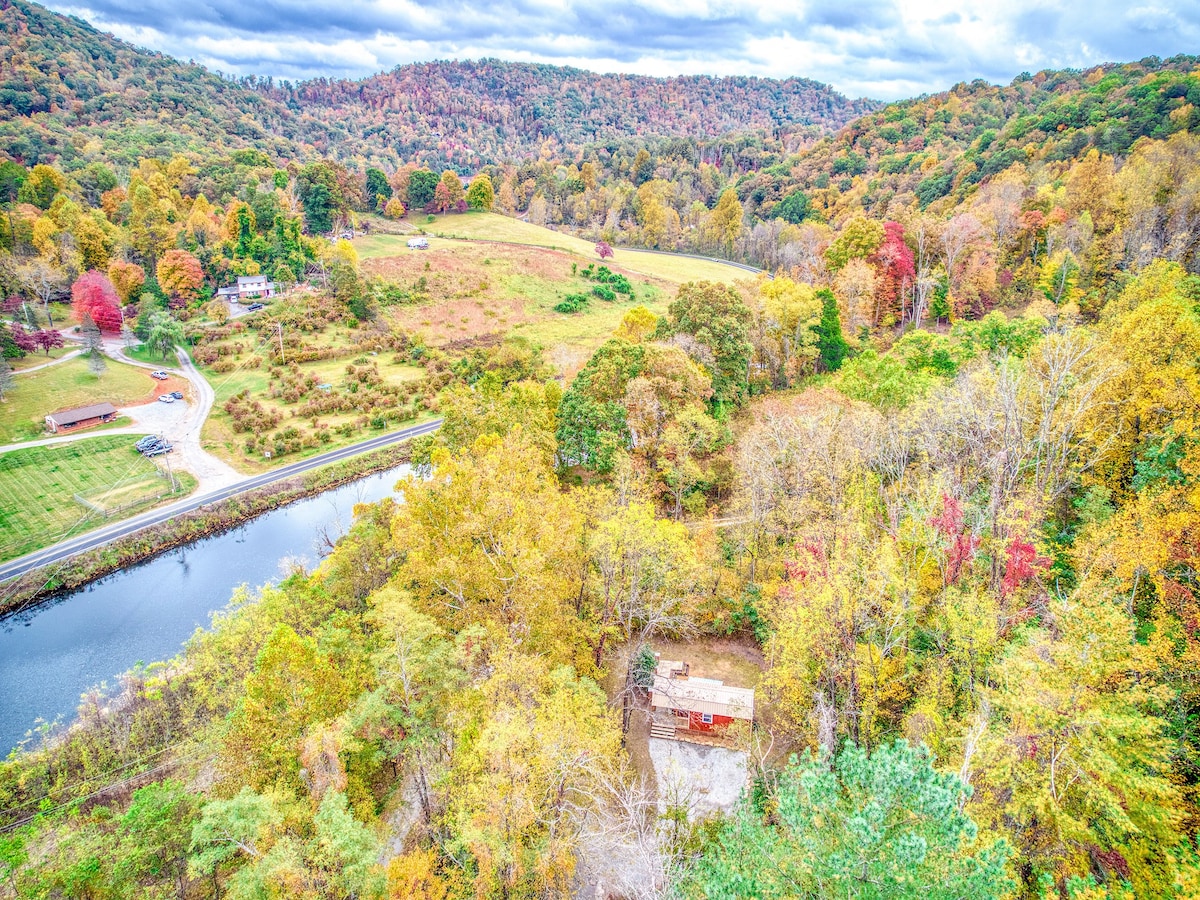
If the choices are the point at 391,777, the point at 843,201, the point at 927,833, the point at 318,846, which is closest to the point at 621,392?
the point at 391,777

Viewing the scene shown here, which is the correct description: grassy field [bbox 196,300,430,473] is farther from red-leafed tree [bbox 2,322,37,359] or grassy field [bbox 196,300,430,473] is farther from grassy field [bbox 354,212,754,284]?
grassy field [bbox 354,212,754,284]

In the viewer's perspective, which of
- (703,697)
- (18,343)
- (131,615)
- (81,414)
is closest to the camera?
(703,697)

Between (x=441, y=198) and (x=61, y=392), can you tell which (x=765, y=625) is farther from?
(x=441, y=198)

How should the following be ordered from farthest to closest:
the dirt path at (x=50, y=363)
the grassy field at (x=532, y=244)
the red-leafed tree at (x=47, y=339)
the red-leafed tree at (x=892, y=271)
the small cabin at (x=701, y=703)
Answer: the grassy field at (x=532, y=244)
the red-leafed tree at (x=47, y=339)
the dirt path at (x=50, y=363)
the red-leafed tree at (x=892, y=271)
the small cabin at (x=701, y=703)

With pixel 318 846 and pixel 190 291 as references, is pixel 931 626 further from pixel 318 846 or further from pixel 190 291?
pixel 190 291

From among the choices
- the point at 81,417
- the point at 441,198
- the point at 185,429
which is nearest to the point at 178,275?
the point at 81,417

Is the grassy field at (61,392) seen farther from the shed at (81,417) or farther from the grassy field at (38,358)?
the grassy field at (38,358)

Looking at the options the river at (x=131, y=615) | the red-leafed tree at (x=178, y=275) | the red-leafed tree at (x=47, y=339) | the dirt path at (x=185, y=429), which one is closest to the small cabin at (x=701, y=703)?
the river at (x=131, y=615)
